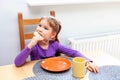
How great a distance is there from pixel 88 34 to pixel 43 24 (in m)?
0.98

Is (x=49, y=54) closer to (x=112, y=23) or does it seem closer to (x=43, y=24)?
(x=43, y=24)

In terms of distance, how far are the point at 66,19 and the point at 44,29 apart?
734 millimetres

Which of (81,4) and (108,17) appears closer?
(81,4)

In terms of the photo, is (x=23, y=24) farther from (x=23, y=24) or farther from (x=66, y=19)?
(x=66, y=19)

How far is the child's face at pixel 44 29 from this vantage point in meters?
1.30

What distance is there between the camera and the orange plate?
1168mm

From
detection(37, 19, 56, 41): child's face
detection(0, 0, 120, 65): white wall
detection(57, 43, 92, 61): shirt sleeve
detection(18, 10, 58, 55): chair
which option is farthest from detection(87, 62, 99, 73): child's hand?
detection(0, 0, 120, 65): white wall

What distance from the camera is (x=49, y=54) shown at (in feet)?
4.58

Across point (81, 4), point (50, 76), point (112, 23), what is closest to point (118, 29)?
point (112, 23)

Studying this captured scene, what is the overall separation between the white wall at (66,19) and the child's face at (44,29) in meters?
0.58

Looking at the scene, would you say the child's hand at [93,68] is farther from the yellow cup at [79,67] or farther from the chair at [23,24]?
the chair at [23,24]

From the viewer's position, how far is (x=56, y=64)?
1.23m

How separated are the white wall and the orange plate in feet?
2.38

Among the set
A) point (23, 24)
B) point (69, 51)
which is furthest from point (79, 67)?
point (23, 24)
